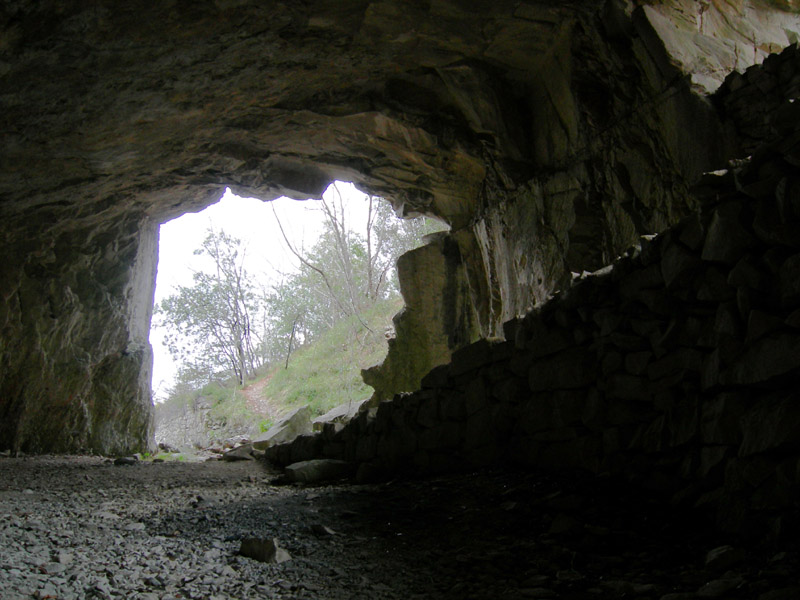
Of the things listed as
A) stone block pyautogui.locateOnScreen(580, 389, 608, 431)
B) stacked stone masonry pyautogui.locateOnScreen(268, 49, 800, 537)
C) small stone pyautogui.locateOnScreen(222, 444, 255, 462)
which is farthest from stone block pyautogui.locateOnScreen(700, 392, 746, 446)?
small stone pyautogui.locateOnScreen(222, 444, 255, 462)

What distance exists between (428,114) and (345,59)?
5.36ft

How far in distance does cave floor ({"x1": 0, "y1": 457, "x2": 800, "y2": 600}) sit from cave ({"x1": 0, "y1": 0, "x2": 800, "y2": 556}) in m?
0.26

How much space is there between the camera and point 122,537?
3.17 metres

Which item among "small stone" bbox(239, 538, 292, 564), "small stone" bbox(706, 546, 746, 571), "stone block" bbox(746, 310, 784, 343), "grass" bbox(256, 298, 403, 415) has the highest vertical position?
"grass" bbox(256, 298, 403, 415)

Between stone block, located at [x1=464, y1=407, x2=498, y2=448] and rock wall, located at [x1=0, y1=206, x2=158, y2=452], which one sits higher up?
rock wall, located at [x1=0, y1=206, x2=158, y2=452]

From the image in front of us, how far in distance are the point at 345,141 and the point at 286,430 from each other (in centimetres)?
489

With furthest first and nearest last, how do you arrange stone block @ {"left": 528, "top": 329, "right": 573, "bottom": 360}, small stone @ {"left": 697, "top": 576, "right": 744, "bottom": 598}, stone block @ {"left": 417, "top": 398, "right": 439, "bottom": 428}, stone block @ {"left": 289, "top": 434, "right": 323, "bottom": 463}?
stone block @ {"left": 289, "top": 434, "right": 323, "bottom": 463}, stone block @ {"left": 417, "top": 398, "right": 439, "bottom": 428}, stone block @ {"left": 528, "top": 329, "right": 573, "bottom": 360}, small stone @ {"left": 697, "top": 576, "right": 744, "bottom": 598}

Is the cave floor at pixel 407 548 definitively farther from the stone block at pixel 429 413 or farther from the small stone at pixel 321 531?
the stone block at pixel 429 413

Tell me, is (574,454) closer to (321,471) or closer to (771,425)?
(771,425)

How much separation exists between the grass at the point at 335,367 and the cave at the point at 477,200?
6.71 meters

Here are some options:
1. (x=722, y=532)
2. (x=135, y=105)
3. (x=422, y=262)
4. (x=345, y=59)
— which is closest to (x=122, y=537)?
(x=722, y=532)

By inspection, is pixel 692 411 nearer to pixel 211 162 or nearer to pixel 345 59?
pixel 345 59

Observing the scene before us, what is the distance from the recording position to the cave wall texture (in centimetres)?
566

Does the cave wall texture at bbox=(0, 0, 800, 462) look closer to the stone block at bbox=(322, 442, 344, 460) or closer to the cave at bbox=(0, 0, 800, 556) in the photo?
the cave at bbox=(0, 0, 800, 556)
